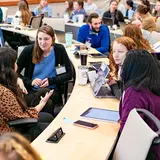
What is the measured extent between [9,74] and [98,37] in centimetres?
282

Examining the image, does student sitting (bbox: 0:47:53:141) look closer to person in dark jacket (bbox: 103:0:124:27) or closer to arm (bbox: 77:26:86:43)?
arm (bbox: 77:26:86:43)

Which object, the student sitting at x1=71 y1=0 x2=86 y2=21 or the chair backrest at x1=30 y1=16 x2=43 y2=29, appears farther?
the student sitting at x1=71 y1=0 x2=86 y2=21

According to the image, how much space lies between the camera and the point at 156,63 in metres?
2.20

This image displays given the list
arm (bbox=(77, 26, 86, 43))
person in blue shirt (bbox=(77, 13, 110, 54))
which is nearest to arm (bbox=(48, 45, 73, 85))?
person in blue shirt (bbox=(77, 13, 110, 54))

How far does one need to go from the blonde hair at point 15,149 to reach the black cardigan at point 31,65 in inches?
93.1

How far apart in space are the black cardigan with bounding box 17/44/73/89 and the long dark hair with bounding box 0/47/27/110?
3.33 ft

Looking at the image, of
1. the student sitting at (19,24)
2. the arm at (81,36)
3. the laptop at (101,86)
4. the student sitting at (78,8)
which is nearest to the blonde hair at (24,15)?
the student sitting at (19,24)

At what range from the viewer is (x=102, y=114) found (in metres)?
2.39

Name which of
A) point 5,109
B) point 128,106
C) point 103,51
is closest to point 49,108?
point 5,109

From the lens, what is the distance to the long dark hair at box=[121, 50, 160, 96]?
2.07 metres

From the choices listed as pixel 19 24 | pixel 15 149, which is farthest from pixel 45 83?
pixel 19 24

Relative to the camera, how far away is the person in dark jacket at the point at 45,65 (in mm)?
3445

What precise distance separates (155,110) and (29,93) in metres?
1.70

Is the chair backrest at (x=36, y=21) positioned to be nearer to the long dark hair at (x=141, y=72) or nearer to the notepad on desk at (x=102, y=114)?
the notepad on desk at (x=102, y=114)
